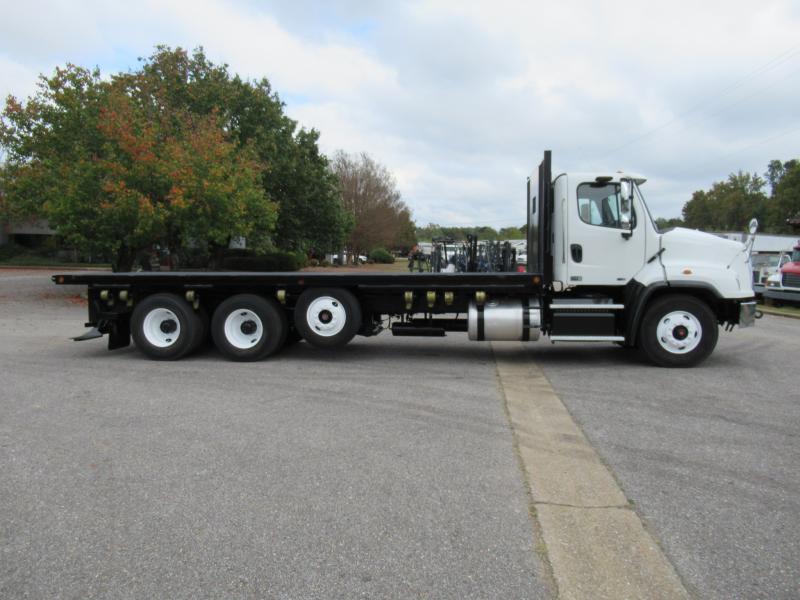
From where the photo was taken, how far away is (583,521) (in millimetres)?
3561

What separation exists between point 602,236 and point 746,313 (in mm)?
2266

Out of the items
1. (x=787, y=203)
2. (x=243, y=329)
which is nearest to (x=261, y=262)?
(x=243, y=329)

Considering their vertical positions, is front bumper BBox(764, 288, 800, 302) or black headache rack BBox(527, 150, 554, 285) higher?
black headache rack BBox(527, 150, 554, 285)

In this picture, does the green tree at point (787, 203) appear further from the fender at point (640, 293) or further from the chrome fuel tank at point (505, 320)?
the chrome fuel tank at point (505, 320)

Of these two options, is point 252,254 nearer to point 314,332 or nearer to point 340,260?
point 340,260

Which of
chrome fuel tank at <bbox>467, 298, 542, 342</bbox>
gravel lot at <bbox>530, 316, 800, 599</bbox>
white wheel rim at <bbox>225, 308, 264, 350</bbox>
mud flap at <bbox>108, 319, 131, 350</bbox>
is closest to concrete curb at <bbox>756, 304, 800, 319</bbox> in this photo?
gravel lot at <bbox>530, 316, 800, 599</bbox>

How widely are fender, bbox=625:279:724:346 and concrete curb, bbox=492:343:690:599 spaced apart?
294 cm

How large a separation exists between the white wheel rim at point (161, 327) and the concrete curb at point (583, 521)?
5.52 m

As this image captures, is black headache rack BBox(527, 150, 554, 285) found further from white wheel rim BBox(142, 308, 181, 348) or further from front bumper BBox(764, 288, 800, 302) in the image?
front bumper BBox(764, 288, 800, 302)

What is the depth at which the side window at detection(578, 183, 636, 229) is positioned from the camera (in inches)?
330

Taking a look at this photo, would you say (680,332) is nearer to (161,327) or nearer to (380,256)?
(161,327)

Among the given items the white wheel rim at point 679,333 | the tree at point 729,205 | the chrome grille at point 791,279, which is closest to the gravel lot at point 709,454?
the white wheel rim at point 679,333

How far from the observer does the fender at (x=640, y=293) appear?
8.12 metres

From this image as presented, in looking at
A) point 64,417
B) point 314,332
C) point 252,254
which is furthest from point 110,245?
point 252,254
